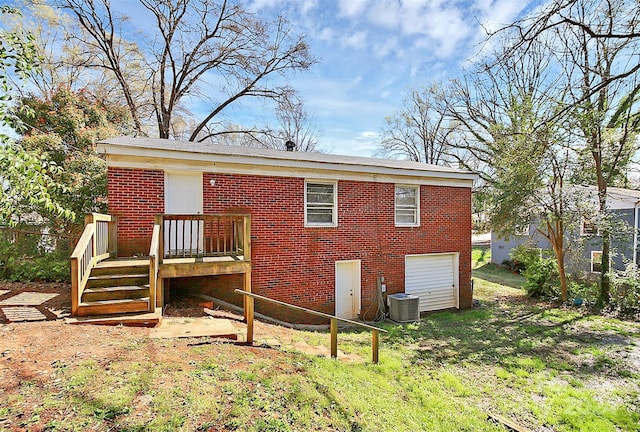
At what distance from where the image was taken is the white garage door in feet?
36.6

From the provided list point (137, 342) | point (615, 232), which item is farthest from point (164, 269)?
point (615, 232)

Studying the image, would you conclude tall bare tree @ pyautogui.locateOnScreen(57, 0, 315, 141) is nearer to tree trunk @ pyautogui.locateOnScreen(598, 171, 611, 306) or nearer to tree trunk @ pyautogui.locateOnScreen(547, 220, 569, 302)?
tree trunk @ pyautogui.locateOnScreen(547, 220, 569, 302)

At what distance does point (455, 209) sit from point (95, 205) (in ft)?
40.2

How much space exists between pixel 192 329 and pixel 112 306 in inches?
53.8

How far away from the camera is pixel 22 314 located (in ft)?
17.2

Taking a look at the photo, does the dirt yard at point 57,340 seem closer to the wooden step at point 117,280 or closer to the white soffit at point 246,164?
the wooden step at point 117,280

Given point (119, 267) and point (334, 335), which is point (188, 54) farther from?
point (334, 335)

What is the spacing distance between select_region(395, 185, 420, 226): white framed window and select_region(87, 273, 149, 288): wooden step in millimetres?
7854

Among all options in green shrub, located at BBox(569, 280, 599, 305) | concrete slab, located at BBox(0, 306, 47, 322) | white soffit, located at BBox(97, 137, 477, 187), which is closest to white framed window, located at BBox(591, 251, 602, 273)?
green shrub, located at BBox(569, 280, 599, 305)

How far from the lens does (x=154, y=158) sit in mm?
7590

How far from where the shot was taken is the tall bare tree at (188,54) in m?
16.7

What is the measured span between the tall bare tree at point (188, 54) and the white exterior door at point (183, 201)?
11254 millimetres

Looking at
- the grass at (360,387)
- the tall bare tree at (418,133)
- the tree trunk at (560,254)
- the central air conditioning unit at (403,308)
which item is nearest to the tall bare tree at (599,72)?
the tree trunk at (560,254)

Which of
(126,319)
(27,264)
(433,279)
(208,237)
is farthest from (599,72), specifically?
(27,264)
